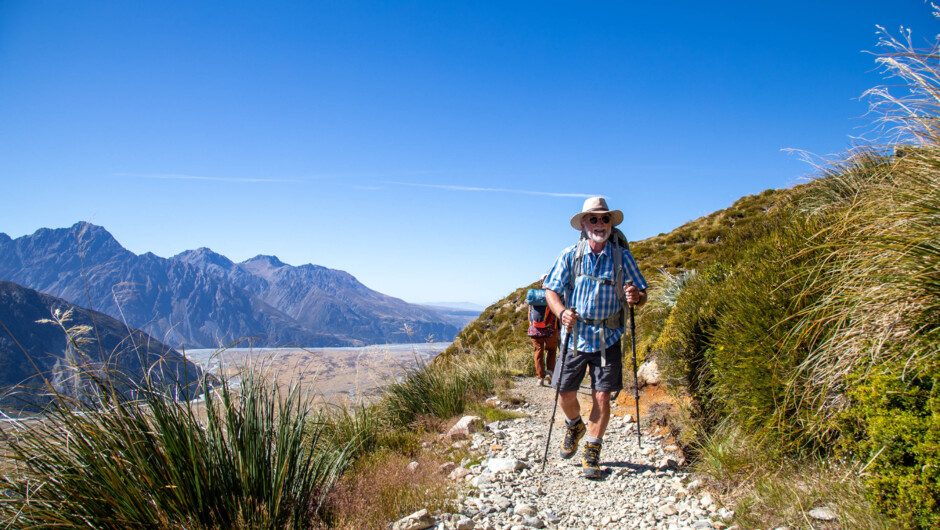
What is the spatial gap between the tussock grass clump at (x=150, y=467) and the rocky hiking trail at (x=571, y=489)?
104 cm

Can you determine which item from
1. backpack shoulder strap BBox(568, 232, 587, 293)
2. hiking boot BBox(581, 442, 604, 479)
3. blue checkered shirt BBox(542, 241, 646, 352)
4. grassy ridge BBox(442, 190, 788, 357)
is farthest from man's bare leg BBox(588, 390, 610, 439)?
grassy ridge BBox(442, 190, 788, 357)

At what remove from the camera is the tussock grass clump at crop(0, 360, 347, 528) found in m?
2.28

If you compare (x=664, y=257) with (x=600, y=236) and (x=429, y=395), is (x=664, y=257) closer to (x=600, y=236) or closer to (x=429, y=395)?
(x=429, y=395)

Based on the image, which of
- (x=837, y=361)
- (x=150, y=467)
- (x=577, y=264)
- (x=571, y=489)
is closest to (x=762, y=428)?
(x=837, y=361)

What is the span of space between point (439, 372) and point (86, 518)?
19.5 ft

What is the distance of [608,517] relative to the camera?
3.47m

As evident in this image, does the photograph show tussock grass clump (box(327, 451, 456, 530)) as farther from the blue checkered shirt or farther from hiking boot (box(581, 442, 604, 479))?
the blue checkered shirt

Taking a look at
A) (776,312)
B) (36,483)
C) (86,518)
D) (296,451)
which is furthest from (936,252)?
(36,483)

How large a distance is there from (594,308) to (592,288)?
Result: 196 mm

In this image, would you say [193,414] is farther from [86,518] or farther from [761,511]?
[761,511]

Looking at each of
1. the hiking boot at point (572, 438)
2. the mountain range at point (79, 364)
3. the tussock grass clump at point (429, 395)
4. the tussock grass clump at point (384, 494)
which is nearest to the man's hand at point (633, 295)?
the hiking boot at point (572, 438)

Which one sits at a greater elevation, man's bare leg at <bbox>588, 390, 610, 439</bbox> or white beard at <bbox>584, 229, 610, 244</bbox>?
white beard at <bbox>584, 229, 610, 244</bbox>

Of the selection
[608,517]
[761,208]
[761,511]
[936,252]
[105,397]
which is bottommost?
[608,517]

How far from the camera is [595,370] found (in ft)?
13.8
